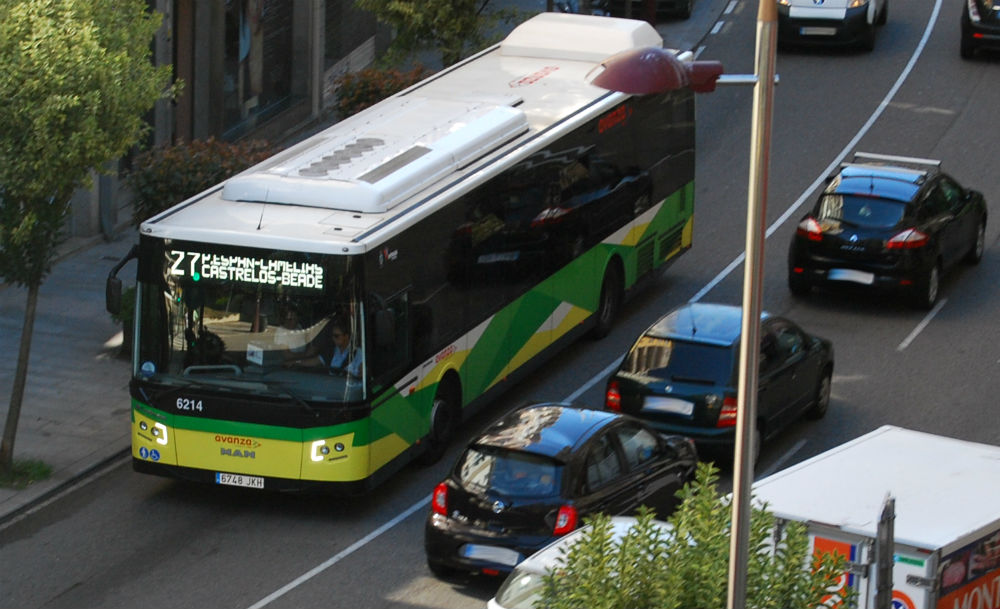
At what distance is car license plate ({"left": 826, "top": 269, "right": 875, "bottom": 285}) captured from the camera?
22.1 m

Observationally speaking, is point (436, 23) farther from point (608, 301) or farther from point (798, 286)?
point (798, 286)

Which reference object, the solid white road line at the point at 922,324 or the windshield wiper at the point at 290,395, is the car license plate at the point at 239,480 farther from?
the solid white road line at the point at 922,324

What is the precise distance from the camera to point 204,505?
1659 centimetres

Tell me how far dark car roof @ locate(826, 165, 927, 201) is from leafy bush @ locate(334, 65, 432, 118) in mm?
6963

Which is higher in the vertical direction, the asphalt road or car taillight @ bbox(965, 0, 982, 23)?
car taillight @ bbox(965, 0, 982, 23)

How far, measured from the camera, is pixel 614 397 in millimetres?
17438

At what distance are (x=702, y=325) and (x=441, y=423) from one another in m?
2.95

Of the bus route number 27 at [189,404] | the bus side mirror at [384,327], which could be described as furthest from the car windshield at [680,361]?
the bus route number 27 at [189,404]

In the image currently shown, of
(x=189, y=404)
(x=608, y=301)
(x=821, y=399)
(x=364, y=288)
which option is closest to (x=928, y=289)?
(x=821, y=399)

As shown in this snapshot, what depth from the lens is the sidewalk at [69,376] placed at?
17.3m

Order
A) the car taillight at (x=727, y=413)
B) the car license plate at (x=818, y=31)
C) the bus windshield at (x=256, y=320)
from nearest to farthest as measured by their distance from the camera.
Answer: the bus windshield at (x=256, y=320), the car taillight at (x=727, y=413), the car license plate at (x=818, y=31)

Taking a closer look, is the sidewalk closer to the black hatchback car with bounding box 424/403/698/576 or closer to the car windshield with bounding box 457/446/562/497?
the black hatchback car with bounding box 424/403/698/576

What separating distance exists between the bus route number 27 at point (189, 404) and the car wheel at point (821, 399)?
22.7 ft

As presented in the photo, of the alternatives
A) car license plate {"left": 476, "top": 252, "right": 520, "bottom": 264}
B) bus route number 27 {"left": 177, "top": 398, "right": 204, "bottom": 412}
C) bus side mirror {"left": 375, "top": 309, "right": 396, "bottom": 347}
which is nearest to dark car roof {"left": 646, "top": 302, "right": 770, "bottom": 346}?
car license plate {"left": 476, "top": 252, "right": 520, "bottom": 264}
